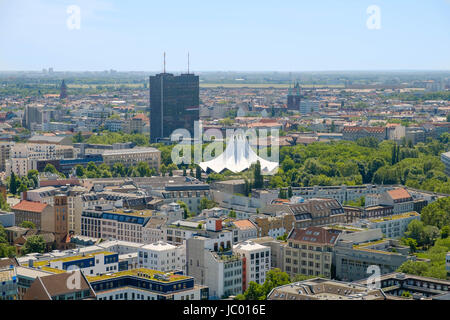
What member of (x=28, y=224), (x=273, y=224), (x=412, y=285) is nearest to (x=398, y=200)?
(x=273, y=224)

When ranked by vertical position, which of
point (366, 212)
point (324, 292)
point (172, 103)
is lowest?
point (366, 212)

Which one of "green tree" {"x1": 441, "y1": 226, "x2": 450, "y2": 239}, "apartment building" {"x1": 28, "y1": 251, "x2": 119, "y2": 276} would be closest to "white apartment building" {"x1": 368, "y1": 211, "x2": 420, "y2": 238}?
"green tree" {"x1": 441, "y1": 226, "x2": 450, "y2": 239}

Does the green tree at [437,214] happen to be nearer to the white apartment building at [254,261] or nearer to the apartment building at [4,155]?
the white apartment building at [254,261]

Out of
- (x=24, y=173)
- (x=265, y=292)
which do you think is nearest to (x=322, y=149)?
(x=24, y=173)

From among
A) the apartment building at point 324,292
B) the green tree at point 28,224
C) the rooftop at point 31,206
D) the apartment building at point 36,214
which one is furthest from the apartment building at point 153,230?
the apartment building at point 324,292

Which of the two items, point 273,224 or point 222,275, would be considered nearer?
point 222,275

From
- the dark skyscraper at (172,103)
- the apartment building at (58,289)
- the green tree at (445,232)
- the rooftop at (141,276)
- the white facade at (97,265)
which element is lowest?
the green tree at (445,232)

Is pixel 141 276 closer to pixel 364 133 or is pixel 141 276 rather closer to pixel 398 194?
pixel 398 194
